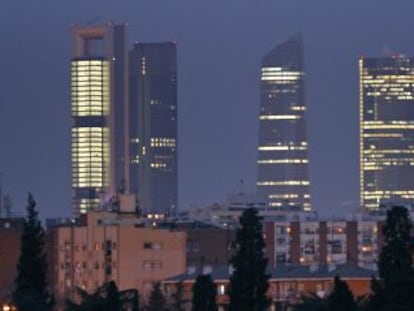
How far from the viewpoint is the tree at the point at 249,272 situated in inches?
2945

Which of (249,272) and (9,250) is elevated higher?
(249,272)

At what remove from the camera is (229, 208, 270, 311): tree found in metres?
74.8

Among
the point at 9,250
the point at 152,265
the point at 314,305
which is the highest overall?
the point at 9,250

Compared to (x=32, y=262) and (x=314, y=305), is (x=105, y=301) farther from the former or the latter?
(x=32, y=262)

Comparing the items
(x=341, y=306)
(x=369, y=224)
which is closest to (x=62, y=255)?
(x=369, y=224)

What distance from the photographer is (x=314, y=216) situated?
599 ft

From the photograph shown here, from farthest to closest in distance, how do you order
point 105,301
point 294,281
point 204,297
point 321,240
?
point 321,240
point 294,281
point 204,297
point 105,301

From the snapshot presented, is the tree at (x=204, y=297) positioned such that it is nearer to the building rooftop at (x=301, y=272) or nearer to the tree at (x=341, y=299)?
the tree at (x=341, y=299)

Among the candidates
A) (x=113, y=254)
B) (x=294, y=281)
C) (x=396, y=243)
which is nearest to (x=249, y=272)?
(x=396, y=243)

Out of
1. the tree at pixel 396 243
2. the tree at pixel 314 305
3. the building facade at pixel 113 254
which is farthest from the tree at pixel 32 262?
Answer: the building facade at pixel 113 254

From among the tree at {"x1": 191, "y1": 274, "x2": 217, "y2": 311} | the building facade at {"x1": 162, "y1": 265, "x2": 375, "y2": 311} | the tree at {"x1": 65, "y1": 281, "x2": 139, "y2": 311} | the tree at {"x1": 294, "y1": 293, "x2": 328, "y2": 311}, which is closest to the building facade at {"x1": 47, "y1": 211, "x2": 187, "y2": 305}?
the building facade at {"x1": 162, "y1": 265, "x2": 375, "y2": 311}

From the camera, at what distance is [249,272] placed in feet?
251

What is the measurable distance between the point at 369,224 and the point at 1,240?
34.4m

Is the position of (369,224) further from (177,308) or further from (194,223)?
(177,308)
